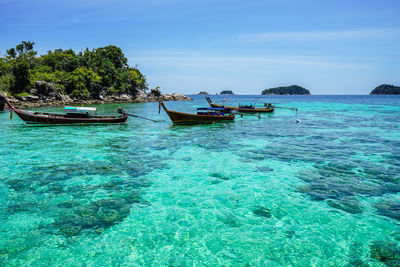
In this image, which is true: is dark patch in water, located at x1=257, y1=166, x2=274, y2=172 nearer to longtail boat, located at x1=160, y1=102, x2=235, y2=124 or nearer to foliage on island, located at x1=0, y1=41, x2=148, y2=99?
longtail boat, located at x1=160, y1=102, x2=235, y2=124

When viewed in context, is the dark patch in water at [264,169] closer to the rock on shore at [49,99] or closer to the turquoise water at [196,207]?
the turquoise water at [196,207]

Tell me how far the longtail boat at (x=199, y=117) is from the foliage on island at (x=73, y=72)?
1913 inches

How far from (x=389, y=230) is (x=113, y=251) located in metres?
7.60

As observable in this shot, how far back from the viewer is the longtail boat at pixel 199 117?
2816 cm

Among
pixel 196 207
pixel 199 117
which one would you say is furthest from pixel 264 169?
pixel 199 117

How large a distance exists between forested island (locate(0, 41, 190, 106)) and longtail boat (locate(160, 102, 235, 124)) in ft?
137

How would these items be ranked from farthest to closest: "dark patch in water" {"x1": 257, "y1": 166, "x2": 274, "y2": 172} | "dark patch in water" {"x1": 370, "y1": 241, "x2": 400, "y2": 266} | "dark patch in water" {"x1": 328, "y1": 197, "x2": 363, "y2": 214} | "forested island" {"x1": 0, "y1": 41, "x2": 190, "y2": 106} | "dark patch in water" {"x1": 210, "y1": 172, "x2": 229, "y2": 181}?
"forested island" {"x1": 0, "y1": 41, "x2": 190, "y2": 106} → "dark patch in water" {"x1": 257, "y1": 166, "x2": 274, "y2": 172} → "dark patch in water" {"x1": 210, "y1": 172, "x2": 229, "y2": 181} → "dark patch in water" {"x1": 328, "y1": 197, "x2": 363, "y2": 214} → "dark patch in water" {"x1": 370, "y1": 241, "x2": 400, "y2": 266}

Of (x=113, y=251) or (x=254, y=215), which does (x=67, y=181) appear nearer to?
(x=113, y=251)

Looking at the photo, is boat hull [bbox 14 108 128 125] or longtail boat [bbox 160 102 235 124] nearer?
boat hull [bbox 14 108 128 125]

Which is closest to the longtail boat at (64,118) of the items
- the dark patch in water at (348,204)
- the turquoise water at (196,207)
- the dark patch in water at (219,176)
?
the turquoise water at (196,207)

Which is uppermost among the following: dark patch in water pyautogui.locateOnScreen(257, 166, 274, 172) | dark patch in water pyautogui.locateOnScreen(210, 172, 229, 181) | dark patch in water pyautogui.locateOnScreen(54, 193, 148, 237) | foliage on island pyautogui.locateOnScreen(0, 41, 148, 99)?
foliage on island pyautogui.locateOnScreen(0, 41, 148, 99)

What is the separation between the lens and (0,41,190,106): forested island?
57250 millimetres

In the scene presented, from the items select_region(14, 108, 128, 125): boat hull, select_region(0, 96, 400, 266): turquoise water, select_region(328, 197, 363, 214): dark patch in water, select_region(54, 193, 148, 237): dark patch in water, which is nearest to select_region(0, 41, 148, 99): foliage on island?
select_region(14, 108, 128, 125): boat hull

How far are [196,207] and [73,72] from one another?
7608 cm
